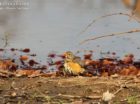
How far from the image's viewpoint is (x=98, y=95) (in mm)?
5113

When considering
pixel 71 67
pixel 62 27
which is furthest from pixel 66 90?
pixel 62 27

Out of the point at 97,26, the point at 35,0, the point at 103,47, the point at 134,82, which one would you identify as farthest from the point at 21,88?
the point at 35,0

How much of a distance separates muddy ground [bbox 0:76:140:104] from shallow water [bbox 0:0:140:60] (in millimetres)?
2529

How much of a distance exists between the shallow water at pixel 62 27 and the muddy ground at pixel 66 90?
253 cm

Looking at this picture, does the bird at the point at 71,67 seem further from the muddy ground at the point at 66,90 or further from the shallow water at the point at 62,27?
the shallow water at the point at 62,27

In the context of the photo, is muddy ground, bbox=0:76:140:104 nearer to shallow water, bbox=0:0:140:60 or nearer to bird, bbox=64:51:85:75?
bird, bbox=64:51:85:75

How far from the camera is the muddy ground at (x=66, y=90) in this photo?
15.8 ft

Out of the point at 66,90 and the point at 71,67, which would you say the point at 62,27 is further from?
the point at 66,90

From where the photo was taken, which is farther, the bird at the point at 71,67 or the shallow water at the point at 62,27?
the shallow water at the point at 62,27

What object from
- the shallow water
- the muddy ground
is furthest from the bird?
the shallow water

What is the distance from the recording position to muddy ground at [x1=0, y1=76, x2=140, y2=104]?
4824mm

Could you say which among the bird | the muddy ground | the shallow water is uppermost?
the shallow water

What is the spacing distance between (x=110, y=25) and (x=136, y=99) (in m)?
5.91

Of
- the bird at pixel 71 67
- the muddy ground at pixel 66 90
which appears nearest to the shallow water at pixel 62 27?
the bird at pixel 71 67
